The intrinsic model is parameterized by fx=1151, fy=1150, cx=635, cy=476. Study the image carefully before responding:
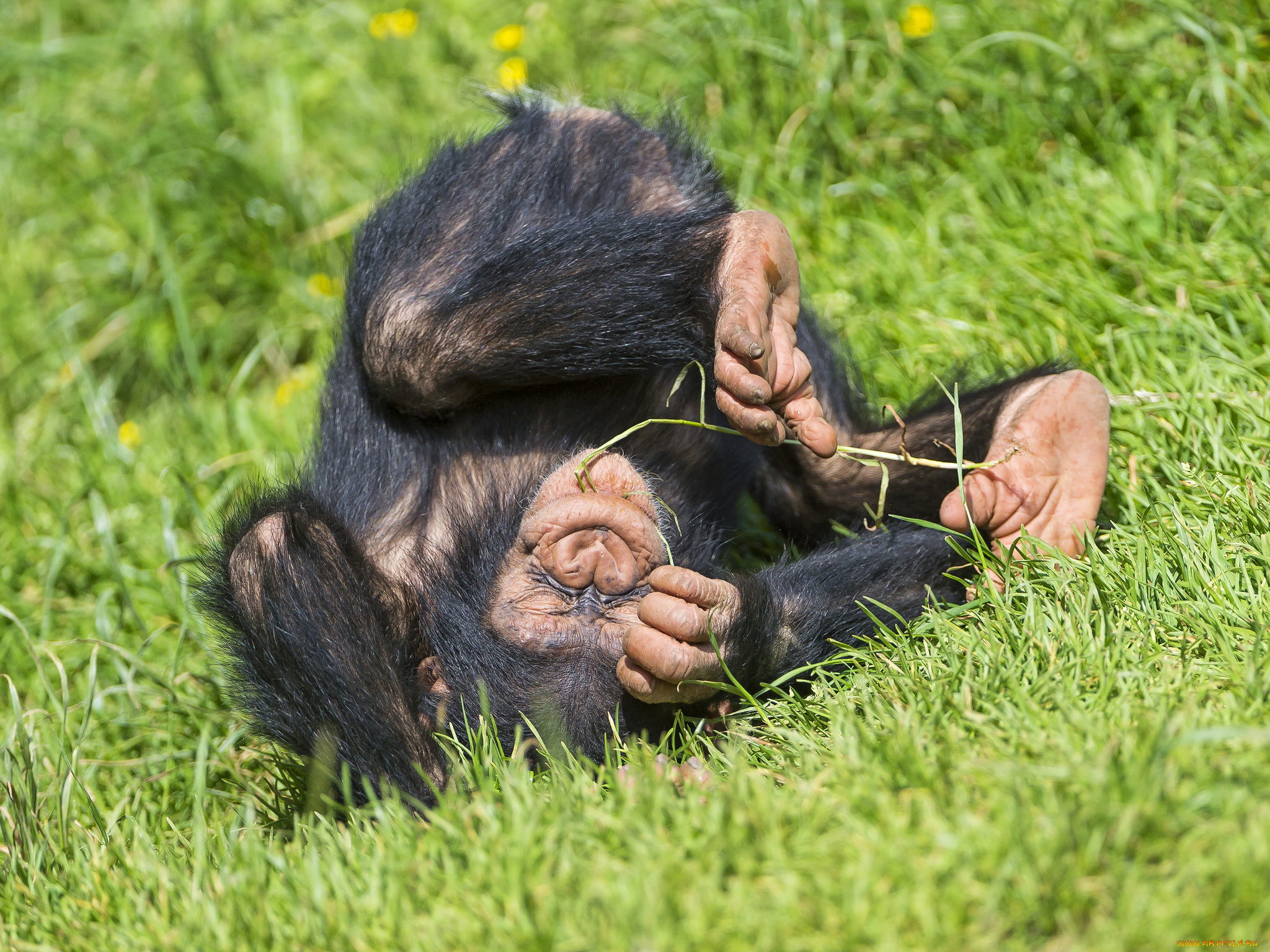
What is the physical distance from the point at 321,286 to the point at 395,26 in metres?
1.43

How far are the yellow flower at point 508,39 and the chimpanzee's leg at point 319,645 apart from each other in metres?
3.18

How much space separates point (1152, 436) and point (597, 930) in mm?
2242

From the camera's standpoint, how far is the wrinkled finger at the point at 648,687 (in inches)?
100

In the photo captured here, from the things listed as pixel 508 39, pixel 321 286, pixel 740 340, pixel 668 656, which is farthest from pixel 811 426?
pixel 508 39

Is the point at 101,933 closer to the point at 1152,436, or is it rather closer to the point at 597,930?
the point at 597,930

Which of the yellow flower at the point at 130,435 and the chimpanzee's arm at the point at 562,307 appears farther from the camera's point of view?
the yellow flower at the point at 130,435

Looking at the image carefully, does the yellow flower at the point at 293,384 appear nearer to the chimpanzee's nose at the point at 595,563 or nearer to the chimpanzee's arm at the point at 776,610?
the chimpanzee's nose at the point at 595,563

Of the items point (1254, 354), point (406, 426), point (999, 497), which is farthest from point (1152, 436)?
point (406, 426)

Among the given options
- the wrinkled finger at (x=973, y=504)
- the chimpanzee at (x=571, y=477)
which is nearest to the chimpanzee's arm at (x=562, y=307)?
the chimpanzee at (x=571, y=477)

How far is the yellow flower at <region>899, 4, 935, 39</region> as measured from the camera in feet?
14.6

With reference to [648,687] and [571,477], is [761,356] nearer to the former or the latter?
[571,477]

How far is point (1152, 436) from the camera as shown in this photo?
10.6ft

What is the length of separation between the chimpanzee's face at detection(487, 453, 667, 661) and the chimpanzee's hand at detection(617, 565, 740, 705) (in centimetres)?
16

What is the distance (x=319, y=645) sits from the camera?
268 centimetres
